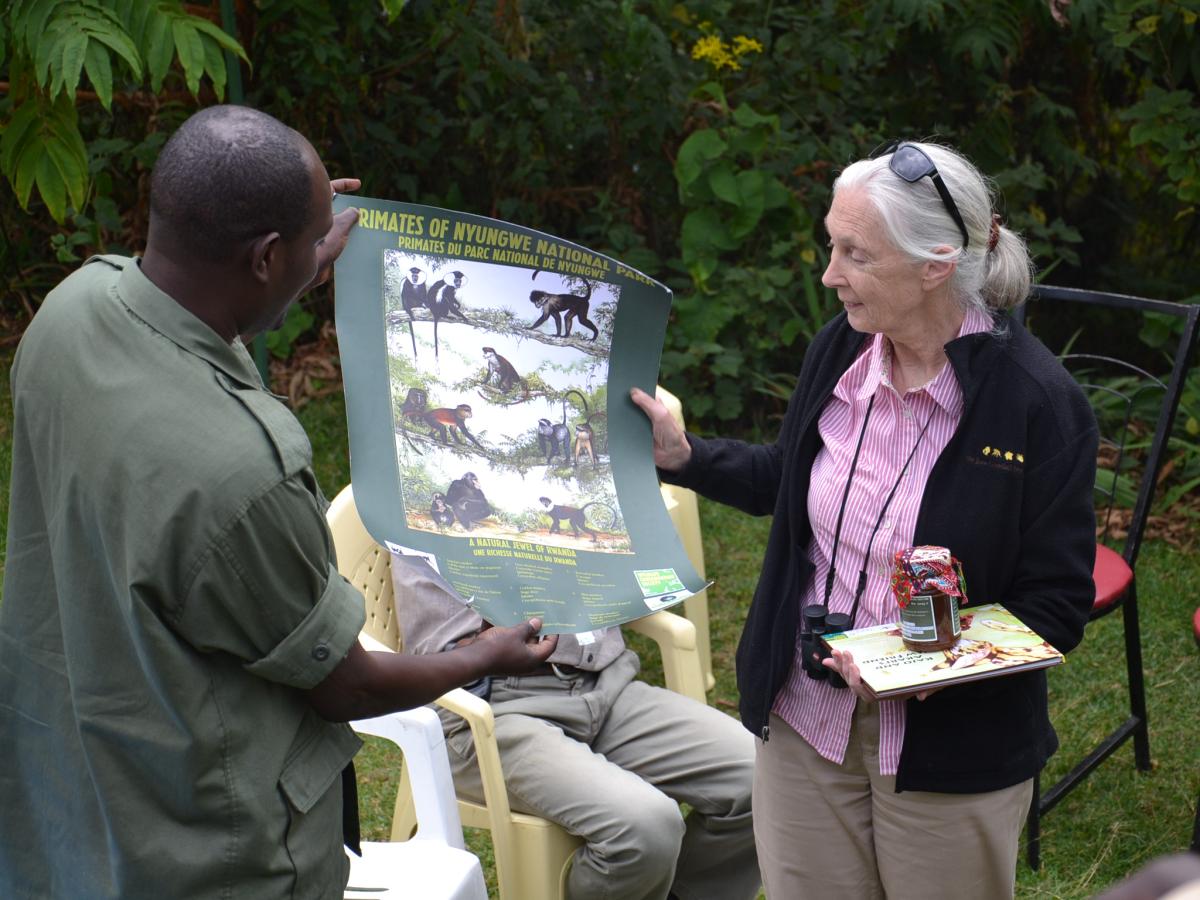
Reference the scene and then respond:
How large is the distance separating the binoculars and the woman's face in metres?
0.49

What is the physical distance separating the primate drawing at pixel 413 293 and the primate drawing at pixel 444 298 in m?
0.01

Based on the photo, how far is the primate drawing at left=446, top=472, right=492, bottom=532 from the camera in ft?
7.50

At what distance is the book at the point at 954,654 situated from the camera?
81.7 inches

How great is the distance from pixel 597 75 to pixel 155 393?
5259 millimetres

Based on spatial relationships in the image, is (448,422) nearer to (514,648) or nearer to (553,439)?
(553,439)

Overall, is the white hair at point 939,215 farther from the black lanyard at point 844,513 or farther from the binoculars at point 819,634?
the binoculars at point 819,634

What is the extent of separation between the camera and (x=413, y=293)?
7.59 feet

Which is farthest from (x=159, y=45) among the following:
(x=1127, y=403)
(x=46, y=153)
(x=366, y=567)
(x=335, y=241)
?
(x=1127, y=403)

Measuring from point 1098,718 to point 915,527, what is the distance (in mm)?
2333

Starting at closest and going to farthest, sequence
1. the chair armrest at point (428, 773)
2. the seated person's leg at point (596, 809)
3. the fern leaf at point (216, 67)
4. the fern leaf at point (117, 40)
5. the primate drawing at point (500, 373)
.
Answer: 1. the primate drawing at point (500, 373)
2. the chair armrest at point (428, 773)
3. the seated person's leg at point (596, 809)
4. the fern leaf at point (117, 40)
5. the fern leaf at point (216, 67)

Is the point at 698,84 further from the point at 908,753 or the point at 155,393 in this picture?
the point at 155,393

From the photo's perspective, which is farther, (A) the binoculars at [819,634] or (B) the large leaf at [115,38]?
(B) the large leaf at [115,38]

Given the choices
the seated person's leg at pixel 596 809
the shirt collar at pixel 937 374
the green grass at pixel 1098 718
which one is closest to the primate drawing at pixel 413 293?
the shirt collar at pixel 937 374

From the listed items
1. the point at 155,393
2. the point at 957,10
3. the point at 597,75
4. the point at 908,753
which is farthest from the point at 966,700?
the point at 597,75
